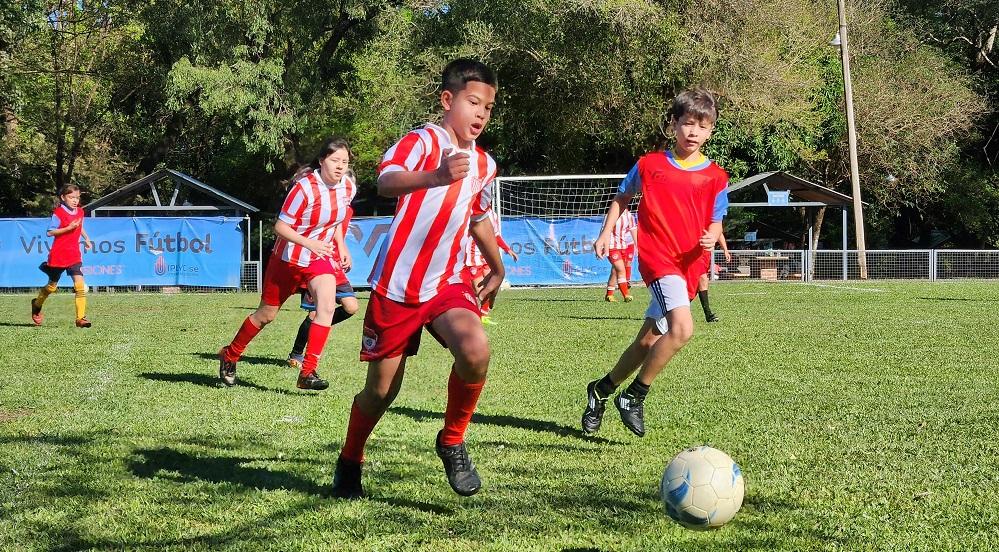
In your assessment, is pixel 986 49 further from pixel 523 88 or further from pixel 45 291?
pixel 45 291

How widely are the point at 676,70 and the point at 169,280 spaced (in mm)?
15083

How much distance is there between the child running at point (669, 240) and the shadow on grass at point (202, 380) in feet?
8.48

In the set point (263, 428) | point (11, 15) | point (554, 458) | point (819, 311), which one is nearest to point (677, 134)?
point (554, 458)

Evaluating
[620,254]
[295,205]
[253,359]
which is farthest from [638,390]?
[620,254]

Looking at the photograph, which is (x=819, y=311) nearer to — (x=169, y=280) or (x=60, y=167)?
(x=169, y=280)

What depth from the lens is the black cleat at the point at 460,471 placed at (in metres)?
4.04

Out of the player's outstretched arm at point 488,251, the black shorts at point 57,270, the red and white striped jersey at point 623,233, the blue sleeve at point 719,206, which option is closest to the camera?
the player's outstretched arm at point 488,251

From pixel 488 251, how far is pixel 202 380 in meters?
Answer: 4.31

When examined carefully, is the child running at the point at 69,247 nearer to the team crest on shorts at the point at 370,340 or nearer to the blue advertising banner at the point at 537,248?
the team crest on shorts at the point at 370,340

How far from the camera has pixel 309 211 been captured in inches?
309

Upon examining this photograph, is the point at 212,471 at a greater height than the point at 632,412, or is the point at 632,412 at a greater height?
the point at 632,412

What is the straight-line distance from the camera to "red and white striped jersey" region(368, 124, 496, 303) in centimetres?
410

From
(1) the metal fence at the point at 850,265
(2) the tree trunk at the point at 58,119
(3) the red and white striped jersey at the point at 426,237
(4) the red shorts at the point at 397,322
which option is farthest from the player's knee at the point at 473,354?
(2) the tree trunk at the point at 58,119

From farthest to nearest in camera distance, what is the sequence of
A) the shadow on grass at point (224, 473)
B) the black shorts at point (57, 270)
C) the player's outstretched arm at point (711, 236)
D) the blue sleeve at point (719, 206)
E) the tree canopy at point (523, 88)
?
the tree canopy at point (523, 88) → the black shorts at point (57, 270) → the blue sleeve at point (719, 206) → the player's outstretched arm at point (711, 236) → the shadow on grass at point (224, 473)
